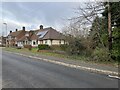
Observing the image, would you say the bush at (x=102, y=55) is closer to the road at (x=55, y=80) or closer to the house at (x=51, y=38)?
the road at (x=55, y=80)

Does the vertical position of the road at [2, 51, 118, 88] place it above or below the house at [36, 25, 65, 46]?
below

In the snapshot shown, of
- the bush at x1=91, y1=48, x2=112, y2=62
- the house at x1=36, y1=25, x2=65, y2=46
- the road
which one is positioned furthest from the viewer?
the house at x1=36, y1=25, x2=65, y2=46

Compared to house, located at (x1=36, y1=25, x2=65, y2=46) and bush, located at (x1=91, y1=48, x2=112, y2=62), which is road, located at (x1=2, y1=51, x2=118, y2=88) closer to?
bush, located at (x1=91, y1=48, x2=112, y2=62)

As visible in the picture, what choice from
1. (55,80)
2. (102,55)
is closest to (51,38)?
(102,55)

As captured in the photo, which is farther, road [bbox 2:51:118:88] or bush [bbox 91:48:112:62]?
bush [bbox 91:48:112:62]

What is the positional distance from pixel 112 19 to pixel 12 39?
83264 mm

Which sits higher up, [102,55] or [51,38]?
[51,38]

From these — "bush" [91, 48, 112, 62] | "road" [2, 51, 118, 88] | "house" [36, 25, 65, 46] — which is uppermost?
"house" [36, 25, 65, 46]

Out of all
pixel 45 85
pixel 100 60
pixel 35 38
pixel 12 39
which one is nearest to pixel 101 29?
pixel 100 60

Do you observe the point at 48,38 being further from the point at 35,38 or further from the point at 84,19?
the point at 84,19

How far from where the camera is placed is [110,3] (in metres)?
20.6

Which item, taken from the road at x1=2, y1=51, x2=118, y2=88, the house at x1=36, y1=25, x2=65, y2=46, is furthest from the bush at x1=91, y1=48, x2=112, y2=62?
the house at x1=36, y1=25, x2=65, y2=46

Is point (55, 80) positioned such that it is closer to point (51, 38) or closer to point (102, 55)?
point (102, 55)

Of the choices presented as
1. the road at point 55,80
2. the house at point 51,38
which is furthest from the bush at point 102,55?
the house at point 51,38
